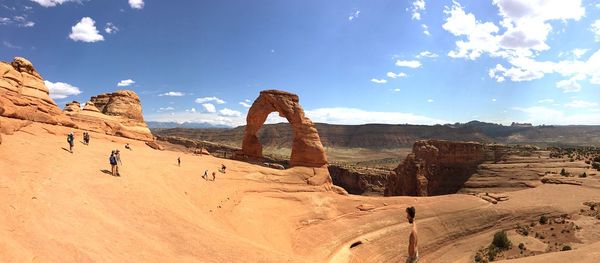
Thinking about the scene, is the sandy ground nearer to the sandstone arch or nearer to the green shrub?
the green shrub

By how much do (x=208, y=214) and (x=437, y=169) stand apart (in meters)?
52.1

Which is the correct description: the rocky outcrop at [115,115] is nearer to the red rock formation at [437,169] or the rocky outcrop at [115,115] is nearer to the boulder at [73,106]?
the boulder at [73,106]

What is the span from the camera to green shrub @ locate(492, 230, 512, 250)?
29703mm

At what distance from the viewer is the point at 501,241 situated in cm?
2991

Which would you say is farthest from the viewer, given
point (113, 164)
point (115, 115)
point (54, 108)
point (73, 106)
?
point (115, 115)

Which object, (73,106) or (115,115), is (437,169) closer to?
(115,115)

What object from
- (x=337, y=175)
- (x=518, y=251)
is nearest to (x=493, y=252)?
(x=518, y=251)

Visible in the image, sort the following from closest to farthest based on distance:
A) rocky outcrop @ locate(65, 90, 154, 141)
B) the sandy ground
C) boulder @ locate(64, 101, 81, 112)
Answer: the sandy ground
rocky outcrop @ locate(65, 90, 154, 141)
boulder @ locate(64, 101, 81, 112)

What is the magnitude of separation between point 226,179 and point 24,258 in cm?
1967

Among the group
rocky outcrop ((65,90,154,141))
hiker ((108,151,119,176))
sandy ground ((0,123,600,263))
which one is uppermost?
rocky outcrop ((65,90,154,141))

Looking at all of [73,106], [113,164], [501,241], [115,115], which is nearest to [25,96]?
[73,106]

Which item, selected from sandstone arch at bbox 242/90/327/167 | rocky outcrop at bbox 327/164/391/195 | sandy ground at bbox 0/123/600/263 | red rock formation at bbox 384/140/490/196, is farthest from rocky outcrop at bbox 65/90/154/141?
rocky outcrop at bbox 327/164/391/195

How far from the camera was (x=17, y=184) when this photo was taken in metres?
14.5

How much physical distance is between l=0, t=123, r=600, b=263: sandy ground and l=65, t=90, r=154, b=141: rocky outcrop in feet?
13.3
